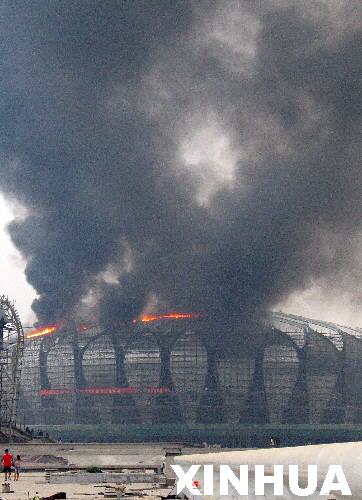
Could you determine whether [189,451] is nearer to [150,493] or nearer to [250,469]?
[150,493]

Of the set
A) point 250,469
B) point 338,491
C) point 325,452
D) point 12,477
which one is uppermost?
point 12,477

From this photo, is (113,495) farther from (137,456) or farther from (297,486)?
(137,456)

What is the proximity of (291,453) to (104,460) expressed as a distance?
400ft

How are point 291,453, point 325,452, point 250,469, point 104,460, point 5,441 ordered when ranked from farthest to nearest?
point 5,441
point 104,460
point 250,469
point 291,453
point 325,452

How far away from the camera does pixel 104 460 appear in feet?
484

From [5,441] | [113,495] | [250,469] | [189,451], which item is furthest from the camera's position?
[5,441]

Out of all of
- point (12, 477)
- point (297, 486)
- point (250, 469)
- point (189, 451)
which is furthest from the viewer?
point (189, 451)

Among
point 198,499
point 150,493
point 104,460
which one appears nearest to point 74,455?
point 104,460

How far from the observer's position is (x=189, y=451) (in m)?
166

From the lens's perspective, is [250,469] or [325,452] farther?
[250,469]

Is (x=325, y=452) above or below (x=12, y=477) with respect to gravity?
below

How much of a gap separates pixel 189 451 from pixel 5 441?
36.4m

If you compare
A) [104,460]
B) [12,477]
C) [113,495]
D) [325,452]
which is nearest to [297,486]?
[325,452]

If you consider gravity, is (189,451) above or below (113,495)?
above
